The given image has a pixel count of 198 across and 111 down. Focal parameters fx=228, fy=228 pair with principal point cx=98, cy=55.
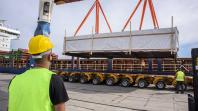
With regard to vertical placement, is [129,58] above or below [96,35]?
below

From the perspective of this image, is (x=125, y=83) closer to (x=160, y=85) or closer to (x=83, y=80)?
(x=160, y=85)

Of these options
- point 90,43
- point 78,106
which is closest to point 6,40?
point 90,43

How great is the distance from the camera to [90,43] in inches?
611

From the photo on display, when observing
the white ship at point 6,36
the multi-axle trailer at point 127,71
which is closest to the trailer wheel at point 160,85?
the multi-axle trailer at point 127,71

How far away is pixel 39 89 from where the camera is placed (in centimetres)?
184

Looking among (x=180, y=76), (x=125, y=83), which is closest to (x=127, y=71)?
(x=125, y=83)

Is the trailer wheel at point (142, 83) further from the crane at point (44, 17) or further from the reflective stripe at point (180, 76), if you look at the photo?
the crane at point (44, 17)

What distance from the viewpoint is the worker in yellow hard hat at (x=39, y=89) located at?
1.82 meters

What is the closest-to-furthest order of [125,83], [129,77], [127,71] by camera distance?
[129,77] < [125,83] < [127,71]

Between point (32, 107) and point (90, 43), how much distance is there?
13727 millimetres

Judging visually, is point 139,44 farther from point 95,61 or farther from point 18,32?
point 18,32

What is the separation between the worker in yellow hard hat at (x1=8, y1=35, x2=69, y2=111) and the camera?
1819 millimetres

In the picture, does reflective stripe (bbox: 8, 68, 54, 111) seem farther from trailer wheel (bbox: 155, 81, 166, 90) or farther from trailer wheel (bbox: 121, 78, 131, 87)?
trailer wheel (bbox: 121, 78, 131, 87)

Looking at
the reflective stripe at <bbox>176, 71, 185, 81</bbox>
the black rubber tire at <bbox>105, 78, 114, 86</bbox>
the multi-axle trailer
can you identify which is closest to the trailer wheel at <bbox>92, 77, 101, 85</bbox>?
the multi-axle trailer
